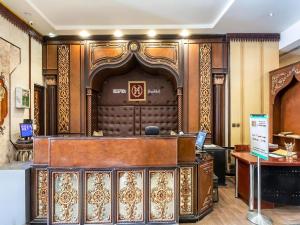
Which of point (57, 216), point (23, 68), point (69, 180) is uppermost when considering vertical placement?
point (23, 68)

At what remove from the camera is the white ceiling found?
184 inches

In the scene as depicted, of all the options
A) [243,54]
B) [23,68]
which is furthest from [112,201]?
[243,54]

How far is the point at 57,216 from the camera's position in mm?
3406

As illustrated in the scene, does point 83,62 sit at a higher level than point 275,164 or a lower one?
higher

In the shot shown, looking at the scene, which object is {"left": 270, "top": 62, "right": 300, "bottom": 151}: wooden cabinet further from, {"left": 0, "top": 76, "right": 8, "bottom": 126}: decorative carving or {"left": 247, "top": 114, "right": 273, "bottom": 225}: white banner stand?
{"left": 0, "top": 76, "right": 8, "bottom": 126}: decorative carving

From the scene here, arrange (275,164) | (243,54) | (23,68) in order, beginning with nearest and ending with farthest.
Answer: (275,164)
(23,68)
(243,54)

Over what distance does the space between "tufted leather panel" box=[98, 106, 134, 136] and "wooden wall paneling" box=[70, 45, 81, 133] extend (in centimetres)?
73

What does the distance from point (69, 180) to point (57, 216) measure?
1.71ft

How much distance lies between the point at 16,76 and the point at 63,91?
143cm

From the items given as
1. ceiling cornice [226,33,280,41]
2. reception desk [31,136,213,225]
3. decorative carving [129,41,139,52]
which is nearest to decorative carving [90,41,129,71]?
decorative carving [129,41,139,52]

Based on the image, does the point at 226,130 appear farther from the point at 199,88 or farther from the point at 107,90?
the point at 107,90

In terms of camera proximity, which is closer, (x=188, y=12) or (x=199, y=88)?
(x=188, y=12)

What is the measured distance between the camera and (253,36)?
6.18 m

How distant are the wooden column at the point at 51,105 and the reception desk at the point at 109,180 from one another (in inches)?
116
